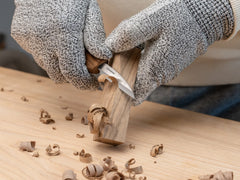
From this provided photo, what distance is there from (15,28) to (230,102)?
2.10 ft

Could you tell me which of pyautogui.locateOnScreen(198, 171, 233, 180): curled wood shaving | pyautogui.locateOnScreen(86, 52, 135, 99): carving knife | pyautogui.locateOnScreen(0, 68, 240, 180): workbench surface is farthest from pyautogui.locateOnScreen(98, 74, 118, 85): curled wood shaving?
pyautogui.locateOnScreen(198, 171, 233, 180): curled wood shaving

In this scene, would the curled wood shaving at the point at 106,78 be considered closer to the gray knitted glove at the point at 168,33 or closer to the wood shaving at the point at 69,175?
the gray knitted glove at the point at 168,33

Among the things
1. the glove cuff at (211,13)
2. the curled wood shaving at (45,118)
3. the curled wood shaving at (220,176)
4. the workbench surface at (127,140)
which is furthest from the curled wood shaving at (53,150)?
the glove cuff at (211,13)

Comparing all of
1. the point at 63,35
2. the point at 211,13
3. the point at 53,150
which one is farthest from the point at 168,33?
the point at 53,150

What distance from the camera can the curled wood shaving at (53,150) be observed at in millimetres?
591

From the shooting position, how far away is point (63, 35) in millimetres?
628

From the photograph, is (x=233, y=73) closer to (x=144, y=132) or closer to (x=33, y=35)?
(x=144, y=132)

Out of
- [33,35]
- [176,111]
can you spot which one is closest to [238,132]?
[176,111]

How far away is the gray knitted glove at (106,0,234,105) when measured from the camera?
62 cm

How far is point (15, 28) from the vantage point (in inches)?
27.3

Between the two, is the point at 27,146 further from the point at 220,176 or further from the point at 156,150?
the point at 220,176

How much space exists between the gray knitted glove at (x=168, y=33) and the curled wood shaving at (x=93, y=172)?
184mm

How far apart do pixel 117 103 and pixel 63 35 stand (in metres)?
0.17

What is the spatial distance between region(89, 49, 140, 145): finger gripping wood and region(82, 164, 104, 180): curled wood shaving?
7 centimetres
